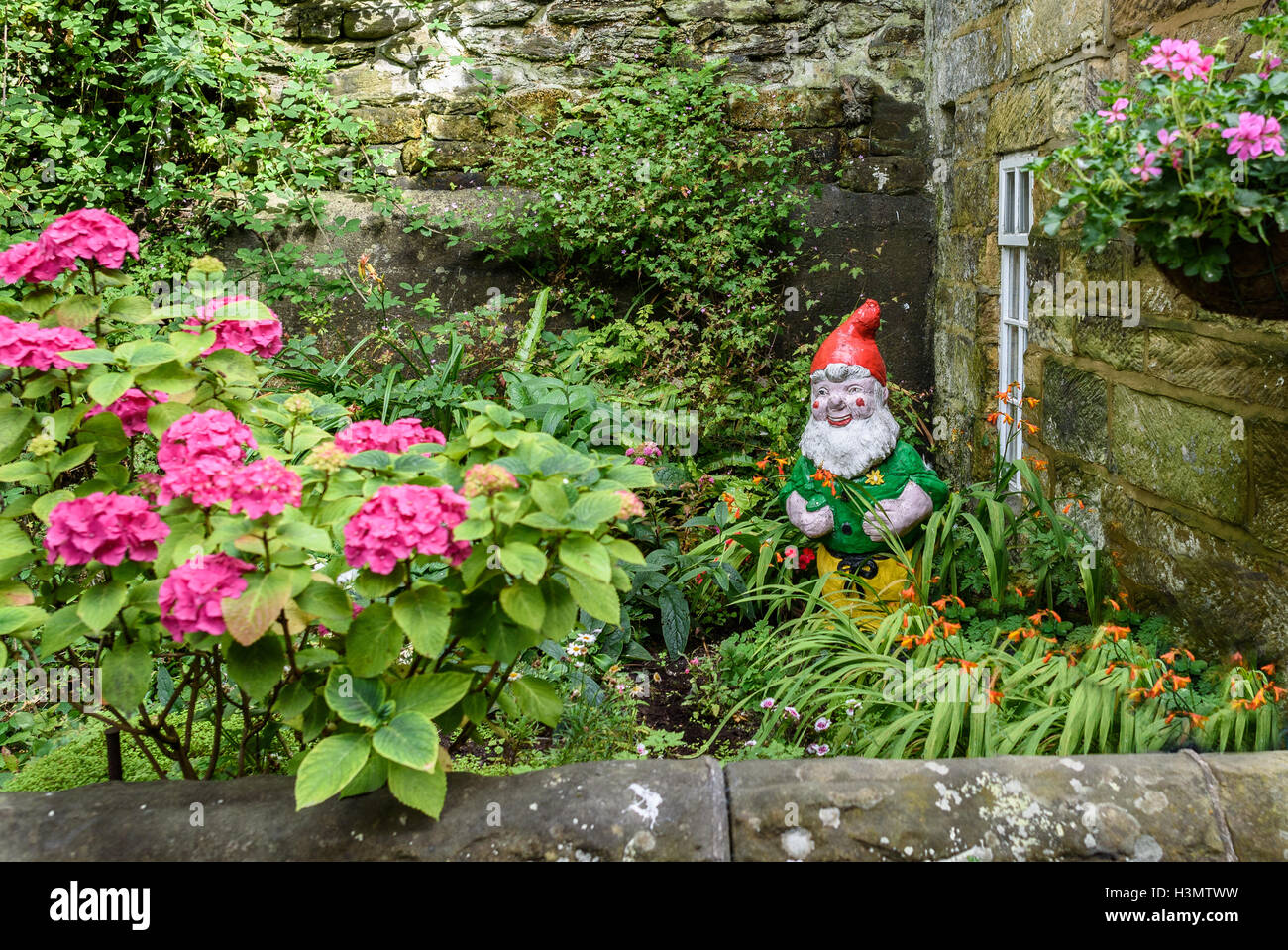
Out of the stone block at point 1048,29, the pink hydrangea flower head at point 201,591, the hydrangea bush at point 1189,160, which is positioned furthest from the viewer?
the stone block at point 1048,29

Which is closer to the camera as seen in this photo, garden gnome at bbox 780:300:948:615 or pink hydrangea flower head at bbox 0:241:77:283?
pink hydrangea flower head at bbox 0:241:77:283

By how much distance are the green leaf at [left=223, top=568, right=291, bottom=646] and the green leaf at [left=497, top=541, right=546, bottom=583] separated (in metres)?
0.35

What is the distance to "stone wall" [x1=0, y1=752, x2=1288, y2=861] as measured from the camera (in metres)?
1.65

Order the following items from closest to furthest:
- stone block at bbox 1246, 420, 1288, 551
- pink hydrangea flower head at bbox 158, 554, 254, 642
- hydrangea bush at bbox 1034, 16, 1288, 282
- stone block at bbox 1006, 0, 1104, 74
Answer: pink hydrangea flower head at bbox 158, 554, 254, 642 → hydrangea bush at bbox 1034, 16, 1288, 282 → stone block at bbox 1246, 420, 1288, 551 → stone block at bbox 1006, 0, 1104, 74

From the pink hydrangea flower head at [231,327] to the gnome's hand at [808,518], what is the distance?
2044mm

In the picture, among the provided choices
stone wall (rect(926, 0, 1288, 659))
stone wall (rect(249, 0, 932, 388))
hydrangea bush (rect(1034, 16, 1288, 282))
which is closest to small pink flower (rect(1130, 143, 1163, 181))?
hydrangea bush (rect(1034, 16, 1288, 282))

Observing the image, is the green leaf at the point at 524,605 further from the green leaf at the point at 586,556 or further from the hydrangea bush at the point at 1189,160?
the hydrangea bush at the point at 1189,160

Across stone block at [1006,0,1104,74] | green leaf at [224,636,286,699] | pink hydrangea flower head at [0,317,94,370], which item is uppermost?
stone block at [1006,0,1104,74]

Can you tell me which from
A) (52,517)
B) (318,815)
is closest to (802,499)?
(318,815)

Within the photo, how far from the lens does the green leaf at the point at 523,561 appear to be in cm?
155

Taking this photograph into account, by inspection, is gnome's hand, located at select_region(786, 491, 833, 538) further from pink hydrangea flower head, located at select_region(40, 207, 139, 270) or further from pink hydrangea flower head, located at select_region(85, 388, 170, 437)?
pink hydrangea flower head, located at select_region(40, 207, 139, 270)

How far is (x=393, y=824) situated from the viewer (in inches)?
65.8

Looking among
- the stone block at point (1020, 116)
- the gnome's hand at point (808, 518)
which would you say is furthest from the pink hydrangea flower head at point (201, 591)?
the stone block at point (1020, 116)

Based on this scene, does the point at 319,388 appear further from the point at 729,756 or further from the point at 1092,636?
the point at 1092,636
